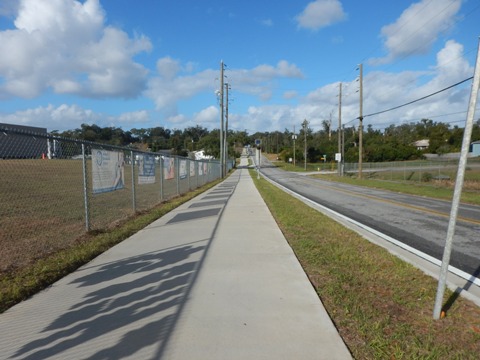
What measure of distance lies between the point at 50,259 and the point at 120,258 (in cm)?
105

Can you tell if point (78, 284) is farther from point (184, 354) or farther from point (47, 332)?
point (184, 354)

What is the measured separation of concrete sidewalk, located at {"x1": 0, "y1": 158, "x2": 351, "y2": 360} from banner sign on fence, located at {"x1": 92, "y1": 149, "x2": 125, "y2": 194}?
2094 millimetres

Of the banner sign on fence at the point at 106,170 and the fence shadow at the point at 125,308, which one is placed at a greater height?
the banner sign on fence at the point at 106,170

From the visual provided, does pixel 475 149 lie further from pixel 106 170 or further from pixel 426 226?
pixel 106 170

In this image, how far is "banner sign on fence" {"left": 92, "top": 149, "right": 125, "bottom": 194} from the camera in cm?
782

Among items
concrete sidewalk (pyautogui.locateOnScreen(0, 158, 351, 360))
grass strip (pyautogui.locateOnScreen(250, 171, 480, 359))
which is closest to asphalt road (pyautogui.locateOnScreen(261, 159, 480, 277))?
grass strip (pyautogui.locateOnScreen(250, 171, 480, 359))

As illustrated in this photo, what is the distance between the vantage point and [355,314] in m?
3.74

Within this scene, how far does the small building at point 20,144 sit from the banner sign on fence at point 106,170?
118cm

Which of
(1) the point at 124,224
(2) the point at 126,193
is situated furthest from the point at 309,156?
(1) the point at 124,224

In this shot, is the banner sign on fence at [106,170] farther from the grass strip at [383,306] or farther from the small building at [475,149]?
the small building at [475,149]

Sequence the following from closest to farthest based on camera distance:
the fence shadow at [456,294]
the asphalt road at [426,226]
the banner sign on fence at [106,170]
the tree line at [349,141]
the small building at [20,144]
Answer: the fence shadow at [456,294]
the small building at [20,144]
the asphalt road at [426,226]
the banner sign on fence at [106,170]
the tree line at [349,141]

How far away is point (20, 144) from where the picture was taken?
5766 mm

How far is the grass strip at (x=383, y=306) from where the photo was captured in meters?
3.12

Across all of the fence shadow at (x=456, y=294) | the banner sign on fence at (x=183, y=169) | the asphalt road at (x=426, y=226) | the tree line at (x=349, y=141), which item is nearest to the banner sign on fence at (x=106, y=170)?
the asphalt road at (x=426, y=226)
